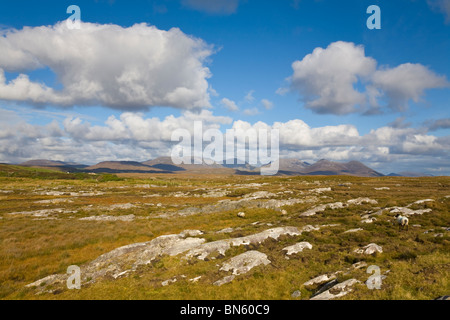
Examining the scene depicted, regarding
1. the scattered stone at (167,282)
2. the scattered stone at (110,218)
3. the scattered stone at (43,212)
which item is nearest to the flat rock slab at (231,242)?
the scattered stone at (167,282)

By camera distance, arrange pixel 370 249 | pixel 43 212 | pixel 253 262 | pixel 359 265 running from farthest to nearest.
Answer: pixel 43 212 → pixel 253 262 → pixel 370 249 → pixel 359 265

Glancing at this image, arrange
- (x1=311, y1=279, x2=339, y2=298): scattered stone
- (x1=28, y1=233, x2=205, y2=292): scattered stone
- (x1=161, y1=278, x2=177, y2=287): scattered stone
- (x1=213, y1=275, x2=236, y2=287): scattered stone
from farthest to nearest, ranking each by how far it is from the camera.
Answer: (x1=28, y1=233, x2=205, y2=292): scattered stone, (x1=161, y1=278, x2=177, y2=287): scattered stone, (x1=213, y1=275, x2=236, y2=287): scattered stone, (x1=311, y1=279, x2=339, y2=298): scattered stone

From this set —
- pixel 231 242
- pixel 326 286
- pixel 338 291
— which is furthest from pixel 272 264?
pixel 338 291

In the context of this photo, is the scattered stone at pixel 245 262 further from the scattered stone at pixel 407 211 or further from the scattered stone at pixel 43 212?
the scattered stone at pixel 43 212

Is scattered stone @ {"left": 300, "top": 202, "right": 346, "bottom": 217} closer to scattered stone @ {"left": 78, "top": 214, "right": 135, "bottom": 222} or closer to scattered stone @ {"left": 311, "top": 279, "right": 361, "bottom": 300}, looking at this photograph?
scattered stone @ {"left": 311, "top": 279, "right": 361, "bottom": 300}

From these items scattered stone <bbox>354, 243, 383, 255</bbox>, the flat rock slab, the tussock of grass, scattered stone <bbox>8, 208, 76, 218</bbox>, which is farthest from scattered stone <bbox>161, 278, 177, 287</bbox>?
scattered stone <bbox>8, 208, 76, 218</bbox>

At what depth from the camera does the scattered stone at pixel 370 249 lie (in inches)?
679

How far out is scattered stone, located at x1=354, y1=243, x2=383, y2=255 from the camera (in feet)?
56.5

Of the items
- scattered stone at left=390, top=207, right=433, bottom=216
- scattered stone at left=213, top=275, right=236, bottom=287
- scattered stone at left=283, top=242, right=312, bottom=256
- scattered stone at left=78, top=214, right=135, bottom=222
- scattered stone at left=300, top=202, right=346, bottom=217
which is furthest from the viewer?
scattered stone at left=78, top=214, right=135, bottom=222

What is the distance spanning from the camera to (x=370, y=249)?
17516 millimetres

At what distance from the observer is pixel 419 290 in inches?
430

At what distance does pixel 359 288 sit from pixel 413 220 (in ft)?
68.3

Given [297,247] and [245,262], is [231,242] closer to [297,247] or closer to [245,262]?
[245,262]
